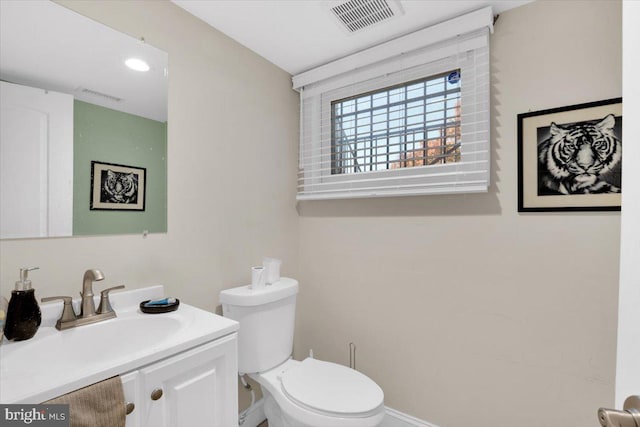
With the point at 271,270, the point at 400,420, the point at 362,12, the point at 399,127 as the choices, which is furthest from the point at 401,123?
the point at 400,420

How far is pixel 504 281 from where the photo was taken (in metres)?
1.48

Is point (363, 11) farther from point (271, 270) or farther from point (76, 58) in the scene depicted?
point (271, 270)

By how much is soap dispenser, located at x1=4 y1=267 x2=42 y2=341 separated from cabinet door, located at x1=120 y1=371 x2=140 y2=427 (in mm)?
407

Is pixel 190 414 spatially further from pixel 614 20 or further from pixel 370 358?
pixel 614 20

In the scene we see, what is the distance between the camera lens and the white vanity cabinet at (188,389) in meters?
0.86

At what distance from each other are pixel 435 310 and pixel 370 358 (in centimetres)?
52

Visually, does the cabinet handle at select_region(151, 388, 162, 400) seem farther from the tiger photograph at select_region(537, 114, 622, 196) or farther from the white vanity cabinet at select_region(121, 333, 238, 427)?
the tiger photograph at select_region(537, 114, 622, 196)

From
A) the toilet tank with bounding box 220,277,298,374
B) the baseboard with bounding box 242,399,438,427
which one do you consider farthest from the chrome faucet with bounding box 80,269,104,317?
the baseboard with bounding box 242,399,438,427

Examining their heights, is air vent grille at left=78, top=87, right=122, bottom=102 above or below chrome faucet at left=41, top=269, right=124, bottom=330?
above

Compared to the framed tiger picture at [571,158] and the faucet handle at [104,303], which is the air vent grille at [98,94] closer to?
the faucet handle at [104,303]

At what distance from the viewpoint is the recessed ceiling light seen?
4.36 feet

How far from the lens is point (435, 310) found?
1.65 metres
